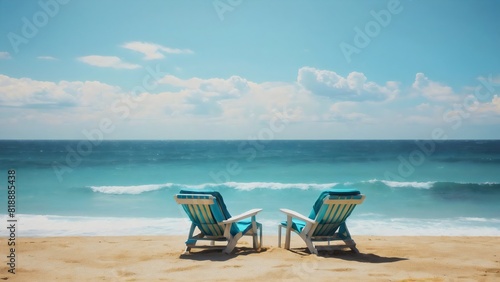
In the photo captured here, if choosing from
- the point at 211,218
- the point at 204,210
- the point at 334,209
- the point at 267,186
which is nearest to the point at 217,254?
the point at 211,218

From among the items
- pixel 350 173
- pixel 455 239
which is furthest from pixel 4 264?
pixel 350 173

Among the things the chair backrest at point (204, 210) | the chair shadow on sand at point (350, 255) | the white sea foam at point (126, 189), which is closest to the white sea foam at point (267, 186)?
the white sea foam at point (126, 189)

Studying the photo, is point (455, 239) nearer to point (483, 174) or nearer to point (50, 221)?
point (50, 221)

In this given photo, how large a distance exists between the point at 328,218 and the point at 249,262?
1355 mm

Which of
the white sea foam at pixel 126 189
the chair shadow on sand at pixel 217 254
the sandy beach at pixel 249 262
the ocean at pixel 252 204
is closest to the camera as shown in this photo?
the sandy beach at pixel 249 262

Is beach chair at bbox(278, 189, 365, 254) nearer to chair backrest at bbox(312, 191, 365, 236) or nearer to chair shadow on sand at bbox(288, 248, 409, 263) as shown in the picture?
chair backrest at bbox(312, 191, 365, 236)

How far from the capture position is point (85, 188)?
19.9m

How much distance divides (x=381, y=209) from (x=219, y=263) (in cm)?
949

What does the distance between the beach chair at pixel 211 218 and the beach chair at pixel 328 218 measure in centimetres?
83

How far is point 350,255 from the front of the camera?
6.54m

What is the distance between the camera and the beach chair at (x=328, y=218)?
6246 millimetres

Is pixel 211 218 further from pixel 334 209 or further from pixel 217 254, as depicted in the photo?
pixel 334 209

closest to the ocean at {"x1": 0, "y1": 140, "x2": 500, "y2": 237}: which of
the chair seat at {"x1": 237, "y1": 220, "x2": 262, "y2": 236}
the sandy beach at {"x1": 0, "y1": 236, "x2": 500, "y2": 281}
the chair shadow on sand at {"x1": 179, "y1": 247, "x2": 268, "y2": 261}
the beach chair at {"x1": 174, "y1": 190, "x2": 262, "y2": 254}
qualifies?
the sandy beach at {"x1": 0, "y1": 236, "x2": 500, "y2": 281}

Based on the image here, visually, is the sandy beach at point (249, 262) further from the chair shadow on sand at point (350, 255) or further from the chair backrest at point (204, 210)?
the chair backrest at point (204, 210)
